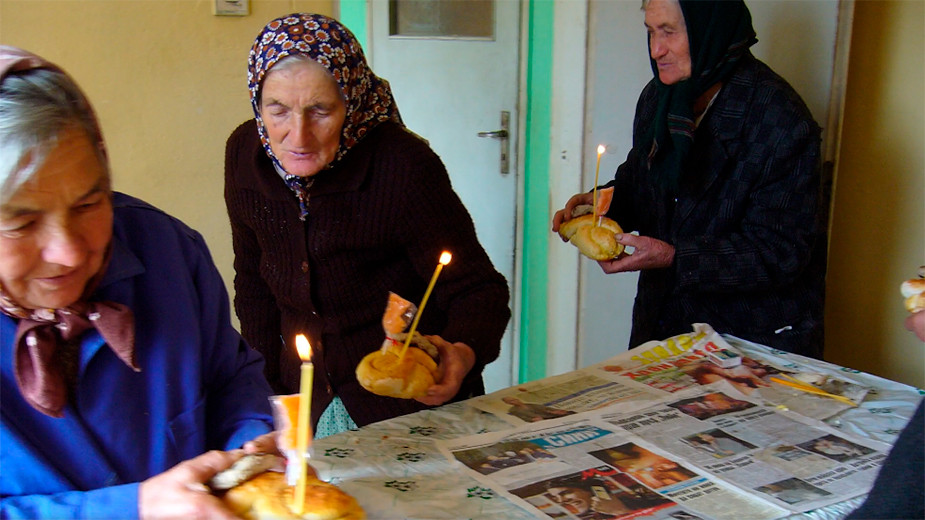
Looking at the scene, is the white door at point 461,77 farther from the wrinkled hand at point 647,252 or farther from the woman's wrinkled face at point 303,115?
the woman's wrinkled face at point 303,115

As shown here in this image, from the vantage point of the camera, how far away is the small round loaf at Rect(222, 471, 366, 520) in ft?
3.00

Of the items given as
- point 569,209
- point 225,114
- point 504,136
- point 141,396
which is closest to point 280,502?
point 141,396

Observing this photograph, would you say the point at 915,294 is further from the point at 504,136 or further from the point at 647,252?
the point at 504,136

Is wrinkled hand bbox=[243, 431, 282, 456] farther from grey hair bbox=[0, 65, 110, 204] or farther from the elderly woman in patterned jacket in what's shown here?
the elderly woman in patterned jacket

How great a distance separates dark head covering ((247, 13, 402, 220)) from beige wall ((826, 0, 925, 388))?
174 centimetres

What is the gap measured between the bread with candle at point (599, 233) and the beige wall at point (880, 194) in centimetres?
111

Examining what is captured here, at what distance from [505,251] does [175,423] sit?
238cm

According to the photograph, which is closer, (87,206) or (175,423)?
(87,206)

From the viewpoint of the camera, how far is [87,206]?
0.92m

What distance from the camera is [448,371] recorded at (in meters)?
1.41

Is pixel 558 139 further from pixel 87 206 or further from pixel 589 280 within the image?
pixel 87 206

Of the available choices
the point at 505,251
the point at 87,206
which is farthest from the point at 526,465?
the point at 505,251

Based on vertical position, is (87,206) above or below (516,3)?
below

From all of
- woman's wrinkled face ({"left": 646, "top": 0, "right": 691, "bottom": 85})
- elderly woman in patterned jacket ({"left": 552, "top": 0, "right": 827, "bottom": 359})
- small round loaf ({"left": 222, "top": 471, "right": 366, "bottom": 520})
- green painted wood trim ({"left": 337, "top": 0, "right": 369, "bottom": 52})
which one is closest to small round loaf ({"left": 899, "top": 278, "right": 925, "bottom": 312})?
elderly woman in patterned jacket ({"left": 552, "top": 0, "right": 827, "bottom": 359})
